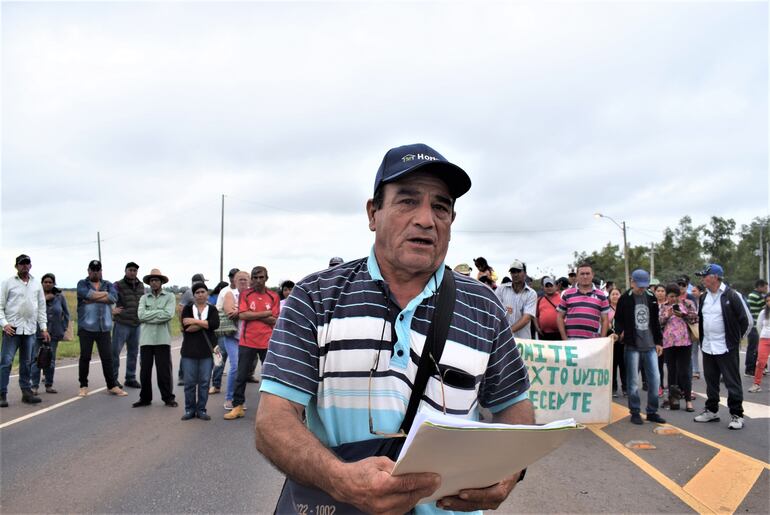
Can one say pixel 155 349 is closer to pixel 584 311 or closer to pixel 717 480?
pixel 584 311

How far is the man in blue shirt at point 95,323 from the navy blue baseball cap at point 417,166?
9.20 m

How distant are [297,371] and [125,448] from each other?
217 inches

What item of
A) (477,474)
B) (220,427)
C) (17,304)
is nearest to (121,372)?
(17,304)

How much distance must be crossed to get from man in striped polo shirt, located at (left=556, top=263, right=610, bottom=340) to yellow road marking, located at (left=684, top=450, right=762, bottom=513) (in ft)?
8.25

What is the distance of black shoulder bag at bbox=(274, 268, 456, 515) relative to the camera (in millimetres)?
1642

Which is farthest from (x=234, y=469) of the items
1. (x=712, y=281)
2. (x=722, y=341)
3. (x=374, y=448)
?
(x=712, y=281)

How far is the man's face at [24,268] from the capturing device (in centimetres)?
900

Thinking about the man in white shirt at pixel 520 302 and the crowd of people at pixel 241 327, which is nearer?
the crowd of people at pixel 241 327

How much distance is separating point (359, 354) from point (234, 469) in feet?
→ 14.3

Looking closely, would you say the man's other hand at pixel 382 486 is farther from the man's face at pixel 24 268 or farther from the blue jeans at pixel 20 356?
the man's face at pixel 24 268

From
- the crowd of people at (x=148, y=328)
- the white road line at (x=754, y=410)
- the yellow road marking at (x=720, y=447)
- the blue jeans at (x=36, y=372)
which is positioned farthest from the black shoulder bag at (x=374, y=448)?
the blue jeans at (x=36, y=372)

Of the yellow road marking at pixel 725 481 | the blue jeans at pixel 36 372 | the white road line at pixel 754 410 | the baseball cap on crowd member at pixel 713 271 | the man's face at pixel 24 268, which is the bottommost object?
the white road line at pixel 754 410

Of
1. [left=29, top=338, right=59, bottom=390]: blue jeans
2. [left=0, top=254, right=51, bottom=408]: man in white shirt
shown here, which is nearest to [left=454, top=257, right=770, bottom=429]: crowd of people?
[left=0, top=254, right=51, bottom=408]: man in white shirt

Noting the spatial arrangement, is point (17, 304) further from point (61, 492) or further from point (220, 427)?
A: point (61, 492)
